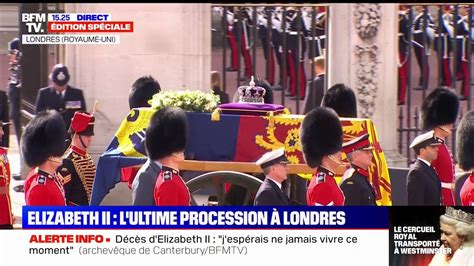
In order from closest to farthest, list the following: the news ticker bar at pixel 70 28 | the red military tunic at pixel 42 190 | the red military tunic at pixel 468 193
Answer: the news ticker bar at pixel 70 28 → the red military tunic at pixel 42 190 → the red military tunic at pixel 468 193

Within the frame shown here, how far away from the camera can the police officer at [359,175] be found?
7.45 metres

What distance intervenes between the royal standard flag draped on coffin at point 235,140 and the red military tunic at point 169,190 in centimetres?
15

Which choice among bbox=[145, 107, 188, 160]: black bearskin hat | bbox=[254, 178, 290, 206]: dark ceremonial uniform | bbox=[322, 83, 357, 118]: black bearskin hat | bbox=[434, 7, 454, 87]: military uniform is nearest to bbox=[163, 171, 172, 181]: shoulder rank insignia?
bbox=[145, 107, 188, 160]: black bearskin hat

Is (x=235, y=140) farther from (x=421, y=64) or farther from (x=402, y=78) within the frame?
(x=421, y=64)

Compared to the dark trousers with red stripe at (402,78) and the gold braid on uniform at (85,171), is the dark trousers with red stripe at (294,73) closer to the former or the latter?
the dark trousers with red stripe at (402,78)

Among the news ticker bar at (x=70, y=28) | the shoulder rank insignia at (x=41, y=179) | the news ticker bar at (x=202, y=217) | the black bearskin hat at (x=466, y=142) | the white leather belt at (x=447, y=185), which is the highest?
the news ticker bar at (x=70, y=28)

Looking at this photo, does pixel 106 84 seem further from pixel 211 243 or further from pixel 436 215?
pixel 436 215

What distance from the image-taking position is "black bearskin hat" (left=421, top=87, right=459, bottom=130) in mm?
7508

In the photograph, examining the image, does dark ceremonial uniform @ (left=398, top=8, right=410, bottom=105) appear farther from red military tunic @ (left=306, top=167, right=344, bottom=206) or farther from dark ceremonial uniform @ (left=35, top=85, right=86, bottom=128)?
dark ceremonial uniform @ (left=35, top=85, right=86, bottom=128)

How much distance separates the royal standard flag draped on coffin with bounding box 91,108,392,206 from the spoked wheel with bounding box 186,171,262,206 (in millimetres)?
93

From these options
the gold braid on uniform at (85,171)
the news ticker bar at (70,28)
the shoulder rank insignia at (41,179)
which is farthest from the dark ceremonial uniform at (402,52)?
the shoulder rank insignia at (41,179)

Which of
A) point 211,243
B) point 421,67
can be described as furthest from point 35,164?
point 421,67

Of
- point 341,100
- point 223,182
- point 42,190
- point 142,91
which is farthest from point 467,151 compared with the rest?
point 42,190

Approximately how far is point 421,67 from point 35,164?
2.32 m
